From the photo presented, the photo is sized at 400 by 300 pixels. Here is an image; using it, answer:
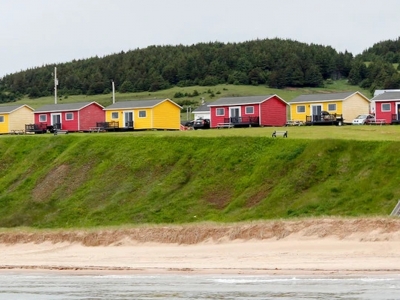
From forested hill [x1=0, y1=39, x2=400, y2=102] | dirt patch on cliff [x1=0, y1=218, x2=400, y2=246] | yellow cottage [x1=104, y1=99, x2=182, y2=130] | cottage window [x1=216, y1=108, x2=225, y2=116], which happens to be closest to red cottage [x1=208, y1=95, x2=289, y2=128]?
cottage window [x1=216, y1=108, x2=225, y2=116]

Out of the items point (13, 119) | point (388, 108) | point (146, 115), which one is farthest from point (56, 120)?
point (388, 108)

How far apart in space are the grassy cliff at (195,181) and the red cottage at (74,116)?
77.8 ft

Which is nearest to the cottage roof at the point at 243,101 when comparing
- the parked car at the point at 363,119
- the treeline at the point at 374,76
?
Result: the parked car at the point at 363,119

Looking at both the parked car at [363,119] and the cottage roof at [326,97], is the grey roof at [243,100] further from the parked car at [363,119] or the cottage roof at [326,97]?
the parked car at [363,119]

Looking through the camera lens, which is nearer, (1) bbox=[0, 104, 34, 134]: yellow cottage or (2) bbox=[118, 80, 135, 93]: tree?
(1) bbox=[0, 104, 34, 134]: yellow cottage

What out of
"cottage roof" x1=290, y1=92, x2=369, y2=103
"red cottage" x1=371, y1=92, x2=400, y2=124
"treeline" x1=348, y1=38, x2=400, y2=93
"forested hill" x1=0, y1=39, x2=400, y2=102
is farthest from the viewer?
"forested hill" x1=0, y1=39, x2=400, y2=102

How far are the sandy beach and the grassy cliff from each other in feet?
26.5

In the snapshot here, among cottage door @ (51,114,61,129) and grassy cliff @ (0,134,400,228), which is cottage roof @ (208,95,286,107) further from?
grassy cliff @ (0,134,400,228)

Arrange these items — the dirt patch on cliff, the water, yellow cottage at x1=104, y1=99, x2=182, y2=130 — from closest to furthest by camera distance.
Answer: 1. the water
2. the dirt patch on cliff
3. yellow cottage at x1=104, y1=99, x2=182, y2=130

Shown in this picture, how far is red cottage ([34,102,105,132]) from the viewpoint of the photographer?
287 ft

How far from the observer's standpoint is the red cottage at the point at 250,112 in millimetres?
80312

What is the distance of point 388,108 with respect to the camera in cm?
7544

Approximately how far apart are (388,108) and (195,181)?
3031 cm

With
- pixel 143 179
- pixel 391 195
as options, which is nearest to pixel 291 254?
pixel 391 195
